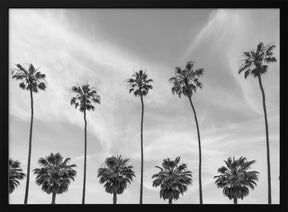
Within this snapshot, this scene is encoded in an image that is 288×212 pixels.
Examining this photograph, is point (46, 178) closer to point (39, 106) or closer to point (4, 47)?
point (39, 106)

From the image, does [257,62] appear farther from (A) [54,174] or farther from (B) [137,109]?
(B) [137,109]

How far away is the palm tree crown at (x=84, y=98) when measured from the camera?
2192 cm

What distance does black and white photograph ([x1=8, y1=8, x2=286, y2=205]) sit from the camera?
62.6 ft

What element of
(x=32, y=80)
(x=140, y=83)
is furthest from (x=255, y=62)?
(x=32, y=80)

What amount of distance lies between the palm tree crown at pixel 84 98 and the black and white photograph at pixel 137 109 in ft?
0.17

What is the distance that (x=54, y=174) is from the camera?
19.9 metres

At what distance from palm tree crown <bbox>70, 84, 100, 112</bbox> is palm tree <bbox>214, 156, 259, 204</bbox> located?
7481 millimetres

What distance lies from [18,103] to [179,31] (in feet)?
39.0

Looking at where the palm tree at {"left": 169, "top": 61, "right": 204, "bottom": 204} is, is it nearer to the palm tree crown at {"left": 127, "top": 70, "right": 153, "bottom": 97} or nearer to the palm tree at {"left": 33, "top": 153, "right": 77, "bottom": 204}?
the palm tree crown at {"left": 127, "top": 70, "right": 153, "bottom": 97}

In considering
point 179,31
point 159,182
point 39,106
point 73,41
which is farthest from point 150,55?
point 159,182

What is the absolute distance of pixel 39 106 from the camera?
2972cm

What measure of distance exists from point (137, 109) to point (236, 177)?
14.1 metres

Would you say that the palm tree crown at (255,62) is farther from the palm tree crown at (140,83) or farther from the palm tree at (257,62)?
the palm tree crown at (140,83)

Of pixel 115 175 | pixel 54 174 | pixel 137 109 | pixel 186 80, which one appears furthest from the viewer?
pixel 137 109
